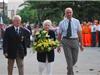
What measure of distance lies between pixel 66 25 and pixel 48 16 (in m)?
55.5

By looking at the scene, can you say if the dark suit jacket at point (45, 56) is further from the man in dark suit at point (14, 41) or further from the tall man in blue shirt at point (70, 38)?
the tall man in blue shirt at point (70, 38)

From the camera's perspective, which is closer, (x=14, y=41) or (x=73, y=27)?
(x=14, y=41)

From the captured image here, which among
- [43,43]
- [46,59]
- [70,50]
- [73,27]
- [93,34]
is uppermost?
[73,27]

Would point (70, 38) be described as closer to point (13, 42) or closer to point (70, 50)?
point (70, 50)

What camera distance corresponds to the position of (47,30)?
40.1ft

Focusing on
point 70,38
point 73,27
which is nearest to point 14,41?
point 70,38

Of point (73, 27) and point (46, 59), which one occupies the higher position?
point (73, 27)

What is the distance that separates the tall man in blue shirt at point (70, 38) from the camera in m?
12.9

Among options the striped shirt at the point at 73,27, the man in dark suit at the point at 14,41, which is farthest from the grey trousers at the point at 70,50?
the man in dark suit at the point at 14,41

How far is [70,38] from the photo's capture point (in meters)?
12.9

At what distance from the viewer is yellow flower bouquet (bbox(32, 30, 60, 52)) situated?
12094 mm

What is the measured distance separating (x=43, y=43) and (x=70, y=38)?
104 cm

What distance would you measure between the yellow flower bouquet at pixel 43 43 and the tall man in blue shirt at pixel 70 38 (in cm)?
67

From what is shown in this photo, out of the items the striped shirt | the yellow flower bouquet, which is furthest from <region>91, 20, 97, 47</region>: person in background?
the yellow flower bouquet
